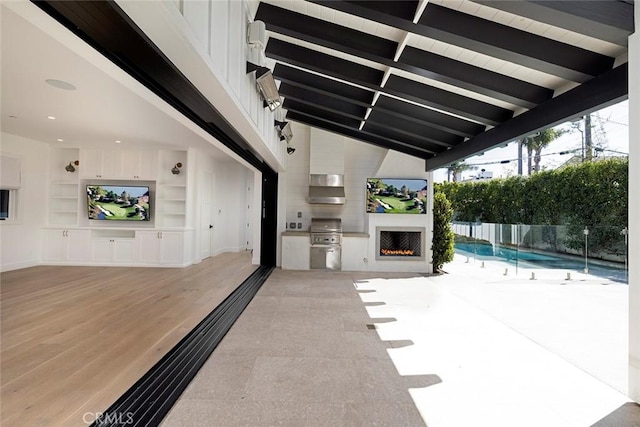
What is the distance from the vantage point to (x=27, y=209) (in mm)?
5906

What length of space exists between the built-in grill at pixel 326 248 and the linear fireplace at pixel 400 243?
0.90 metres

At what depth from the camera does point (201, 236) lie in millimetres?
7164

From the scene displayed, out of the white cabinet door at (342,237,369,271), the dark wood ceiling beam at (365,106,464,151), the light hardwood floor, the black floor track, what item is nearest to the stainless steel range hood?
the white cabinet door at (342,237,369,271)

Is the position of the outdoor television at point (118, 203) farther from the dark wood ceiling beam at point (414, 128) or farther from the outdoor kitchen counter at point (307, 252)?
the dark wood ceiling beam at point (414, 128)

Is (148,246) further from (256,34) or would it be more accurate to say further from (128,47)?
(128,47)

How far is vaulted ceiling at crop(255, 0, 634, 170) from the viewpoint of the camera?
2068 millimetres

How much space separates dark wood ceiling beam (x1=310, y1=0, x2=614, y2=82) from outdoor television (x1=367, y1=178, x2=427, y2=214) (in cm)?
400

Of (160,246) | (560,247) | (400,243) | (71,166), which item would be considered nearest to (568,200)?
(560,247)

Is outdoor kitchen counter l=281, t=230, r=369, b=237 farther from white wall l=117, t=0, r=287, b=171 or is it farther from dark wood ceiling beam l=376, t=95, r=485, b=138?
white wall l=117, t=0, r=287, b=171

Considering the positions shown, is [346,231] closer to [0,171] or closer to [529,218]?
[529,218]

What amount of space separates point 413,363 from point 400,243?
431 centimetres

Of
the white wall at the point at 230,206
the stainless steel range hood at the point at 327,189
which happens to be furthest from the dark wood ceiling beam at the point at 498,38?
the white wall at the point at 230,206

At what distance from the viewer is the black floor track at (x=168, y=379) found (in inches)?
65.6

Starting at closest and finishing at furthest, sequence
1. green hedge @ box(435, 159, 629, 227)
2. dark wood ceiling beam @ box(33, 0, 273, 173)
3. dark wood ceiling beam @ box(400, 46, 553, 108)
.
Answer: dark wood ceiling beam @ box(33, 0, 273, 173) → dark wood ceiling beam @ box(400, 46, 553, 108) → green hedge @ box(435, 159, 629, 227)
